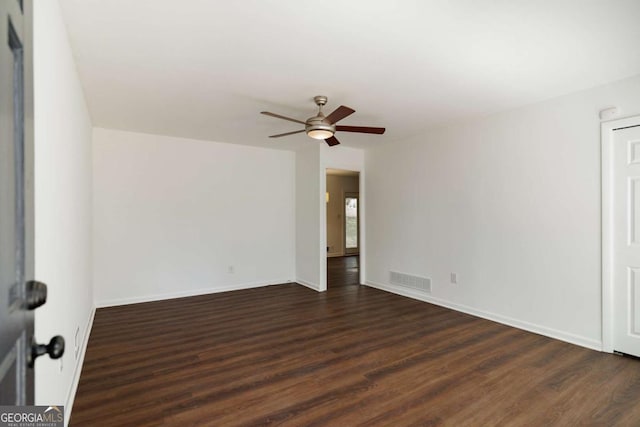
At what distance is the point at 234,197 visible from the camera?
5.39 m

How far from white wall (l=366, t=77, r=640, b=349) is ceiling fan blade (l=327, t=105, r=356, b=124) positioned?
6.94 ft

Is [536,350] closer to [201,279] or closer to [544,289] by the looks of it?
[544,289]

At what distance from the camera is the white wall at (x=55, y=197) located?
1402mm

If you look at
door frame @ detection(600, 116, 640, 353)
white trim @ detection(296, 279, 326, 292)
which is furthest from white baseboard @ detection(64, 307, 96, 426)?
door frame @ detection(600, 116, 640, 353)

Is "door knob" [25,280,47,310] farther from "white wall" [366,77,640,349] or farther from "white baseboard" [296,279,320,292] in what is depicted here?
"white baseboard" [296,279,320,292]

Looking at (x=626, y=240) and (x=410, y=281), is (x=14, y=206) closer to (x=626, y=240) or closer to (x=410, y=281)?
(x=626, y=240)

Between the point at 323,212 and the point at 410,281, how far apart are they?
1811mm

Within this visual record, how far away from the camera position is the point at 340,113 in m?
2.83

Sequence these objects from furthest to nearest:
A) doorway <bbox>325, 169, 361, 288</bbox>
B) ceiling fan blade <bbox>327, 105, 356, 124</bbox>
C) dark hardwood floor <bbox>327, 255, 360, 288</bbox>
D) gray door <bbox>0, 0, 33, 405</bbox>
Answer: doorway <bbox>325, 169, 361, 288</bbox>, dark hardwood floor <bbox>327, 255, 360, 288</bbox>, ceiling fan blade <bbox>327, 105, 356, 124</bbox>, gray door <bbox>0, 0, 33, 405</bbox>

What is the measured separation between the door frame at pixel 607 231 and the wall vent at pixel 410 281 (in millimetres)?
2001

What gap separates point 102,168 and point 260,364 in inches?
144

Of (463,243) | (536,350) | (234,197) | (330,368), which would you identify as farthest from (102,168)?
(536,350)

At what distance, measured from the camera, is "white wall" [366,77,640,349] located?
305 centimetres

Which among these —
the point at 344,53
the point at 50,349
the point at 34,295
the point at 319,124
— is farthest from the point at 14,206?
the point at 319,124
